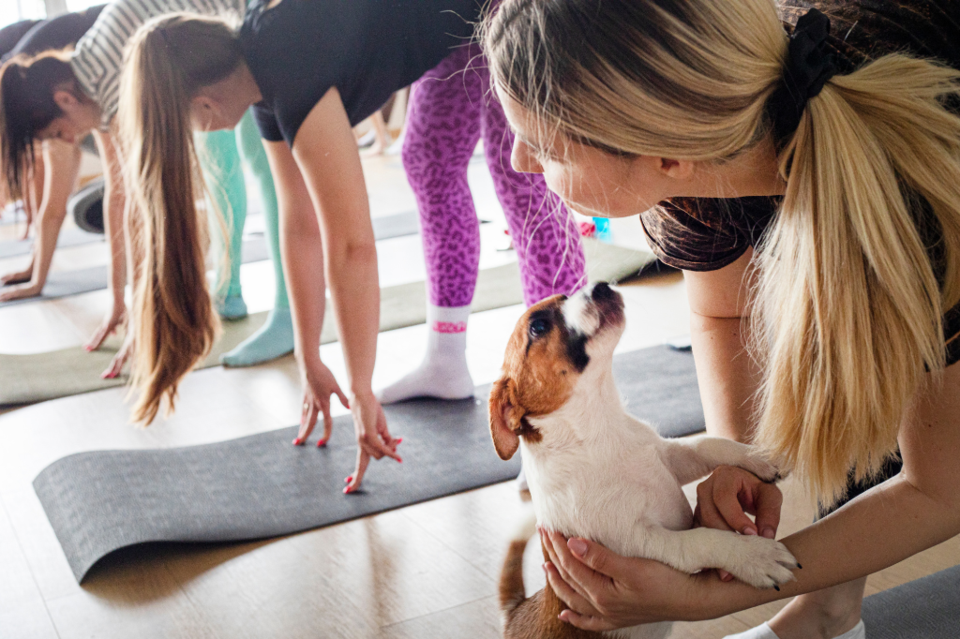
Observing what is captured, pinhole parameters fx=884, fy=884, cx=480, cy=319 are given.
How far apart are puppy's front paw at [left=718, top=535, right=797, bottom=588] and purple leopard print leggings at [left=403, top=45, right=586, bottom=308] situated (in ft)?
2.64

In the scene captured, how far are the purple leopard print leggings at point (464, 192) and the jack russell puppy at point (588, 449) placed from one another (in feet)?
2.05

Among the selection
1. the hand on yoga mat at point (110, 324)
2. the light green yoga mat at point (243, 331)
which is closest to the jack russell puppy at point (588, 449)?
the light green yoga mat at point (243, 331)

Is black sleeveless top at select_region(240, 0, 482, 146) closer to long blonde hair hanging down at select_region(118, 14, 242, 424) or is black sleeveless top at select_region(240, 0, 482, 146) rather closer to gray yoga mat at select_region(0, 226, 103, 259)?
long blonde hair hanging down at select_region(118, 14, 242, 424)

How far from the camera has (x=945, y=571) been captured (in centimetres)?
129

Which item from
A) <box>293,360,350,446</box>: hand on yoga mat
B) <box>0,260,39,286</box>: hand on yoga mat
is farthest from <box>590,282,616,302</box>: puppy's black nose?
<box>0,260,39,286</box>: hand on yoga mat

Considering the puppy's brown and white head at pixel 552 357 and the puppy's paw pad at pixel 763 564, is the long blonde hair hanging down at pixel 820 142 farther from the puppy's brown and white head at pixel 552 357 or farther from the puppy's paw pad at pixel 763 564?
the puppy's brown and white head at pixel 552 357

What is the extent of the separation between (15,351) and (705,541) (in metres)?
2.52

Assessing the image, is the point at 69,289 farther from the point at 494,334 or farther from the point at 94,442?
the point at 494,334

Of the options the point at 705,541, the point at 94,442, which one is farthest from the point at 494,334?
the point at 705,541

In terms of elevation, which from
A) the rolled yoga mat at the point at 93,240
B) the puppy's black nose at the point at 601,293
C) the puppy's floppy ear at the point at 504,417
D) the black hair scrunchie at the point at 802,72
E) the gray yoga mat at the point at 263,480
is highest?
the black hair scrunchie at the point at 802,72

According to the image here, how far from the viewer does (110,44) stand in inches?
89.4

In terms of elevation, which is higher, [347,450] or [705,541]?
[705,541]

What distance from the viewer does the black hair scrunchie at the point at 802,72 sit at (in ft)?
2.49

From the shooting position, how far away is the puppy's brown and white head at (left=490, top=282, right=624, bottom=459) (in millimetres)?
981
